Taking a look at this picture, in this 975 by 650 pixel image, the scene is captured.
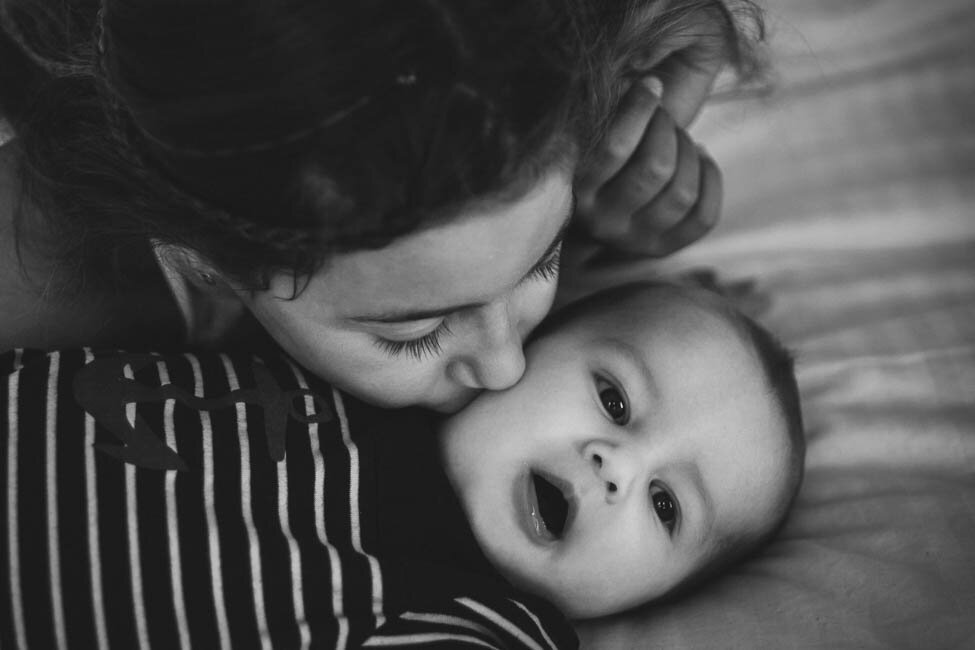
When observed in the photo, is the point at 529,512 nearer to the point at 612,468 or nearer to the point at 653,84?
the point at 612,468

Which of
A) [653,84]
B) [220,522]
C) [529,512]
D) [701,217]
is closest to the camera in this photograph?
[220,522]

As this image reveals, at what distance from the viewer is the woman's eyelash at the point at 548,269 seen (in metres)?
A: 0.84

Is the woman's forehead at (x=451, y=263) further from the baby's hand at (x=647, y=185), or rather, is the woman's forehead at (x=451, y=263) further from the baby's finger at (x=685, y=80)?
the baby's finger at (x=685, y=80)

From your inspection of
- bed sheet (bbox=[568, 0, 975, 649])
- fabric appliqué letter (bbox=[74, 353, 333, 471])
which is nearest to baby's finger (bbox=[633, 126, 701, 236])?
bed sheet (bbox=[568, 0, 975, 649])

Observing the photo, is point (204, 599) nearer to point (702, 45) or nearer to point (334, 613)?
point (334, 613)

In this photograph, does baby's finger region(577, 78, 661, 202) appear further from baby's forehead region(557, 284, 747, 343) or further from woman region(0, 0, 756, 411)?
baby's forehead region(557, 284, 747, 343)

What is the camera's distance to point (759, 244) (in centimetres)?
121

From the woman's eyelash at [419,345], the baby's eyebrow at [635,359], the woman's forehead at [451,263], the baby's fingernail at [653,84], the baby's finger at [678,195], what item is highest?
the woman's forehead at [451,263]

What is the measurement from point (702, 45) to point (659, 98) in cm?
11

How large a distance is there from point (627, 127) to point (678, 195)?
0.39 feet

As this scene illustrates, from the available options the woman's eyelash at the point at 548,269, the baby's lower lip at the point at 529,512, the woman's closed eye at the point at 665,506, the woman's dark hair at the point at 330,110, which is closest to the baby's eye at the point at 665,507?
the woman's closed eye at the point at 665,506

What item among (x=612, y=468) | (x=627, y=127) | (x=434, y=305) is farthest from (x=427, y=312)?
(x=627, y=127)

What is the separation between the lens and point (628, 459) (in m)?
0.91

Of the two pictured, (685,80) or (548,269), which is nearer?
(548,269)
